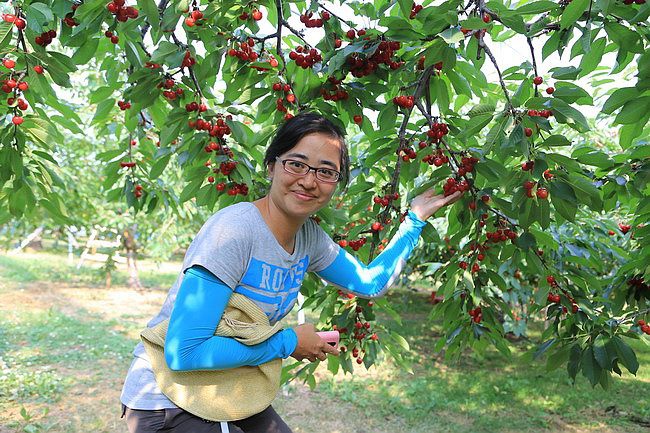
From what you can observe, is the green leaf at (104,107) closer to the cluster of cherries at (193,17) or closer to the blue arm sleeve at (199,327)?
the cluster of cherries at (193,17)

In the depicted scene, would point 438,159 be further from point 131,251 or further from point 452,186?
point 131,251

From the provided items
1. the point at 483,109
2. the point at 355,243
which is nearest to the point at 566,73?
the point at 483,109

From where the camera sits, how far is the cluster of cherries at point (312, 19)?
7.11ft

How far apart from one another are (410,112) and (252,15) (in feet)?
2.29

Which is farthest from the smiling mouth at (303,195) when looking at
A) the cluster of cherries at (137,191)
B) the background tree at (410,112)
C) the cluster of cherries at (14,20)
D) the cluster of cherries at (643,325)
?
the cluster of cherries at (137,191)

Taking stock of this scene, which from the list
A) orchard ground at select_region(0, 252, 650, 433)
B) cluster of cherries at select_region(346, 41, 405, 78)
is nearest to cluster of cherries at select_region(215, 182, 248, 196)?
cluster of cherries at select_region(346, 41, 405, 78)

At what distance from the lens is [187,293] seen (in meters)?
1.30

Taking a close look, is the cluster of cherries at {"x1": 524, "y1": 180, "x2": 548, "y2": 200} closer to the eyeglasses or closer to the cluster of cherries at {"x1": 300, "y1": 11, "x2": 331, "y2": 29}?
the eyeglasses

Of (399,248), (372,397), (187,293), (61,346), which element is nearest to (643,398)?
(372,397)

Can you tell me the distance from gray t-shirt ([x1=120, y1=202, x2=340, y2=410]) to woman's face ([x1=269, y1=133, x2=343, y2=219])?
0.27ft

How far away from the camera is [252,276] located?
1.44 meters

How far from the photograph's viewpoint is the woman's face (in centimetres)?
152

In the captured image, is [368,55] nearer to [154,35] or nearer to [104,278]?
[154,35]

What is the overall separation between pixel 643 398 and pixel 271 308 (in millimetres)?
5555
